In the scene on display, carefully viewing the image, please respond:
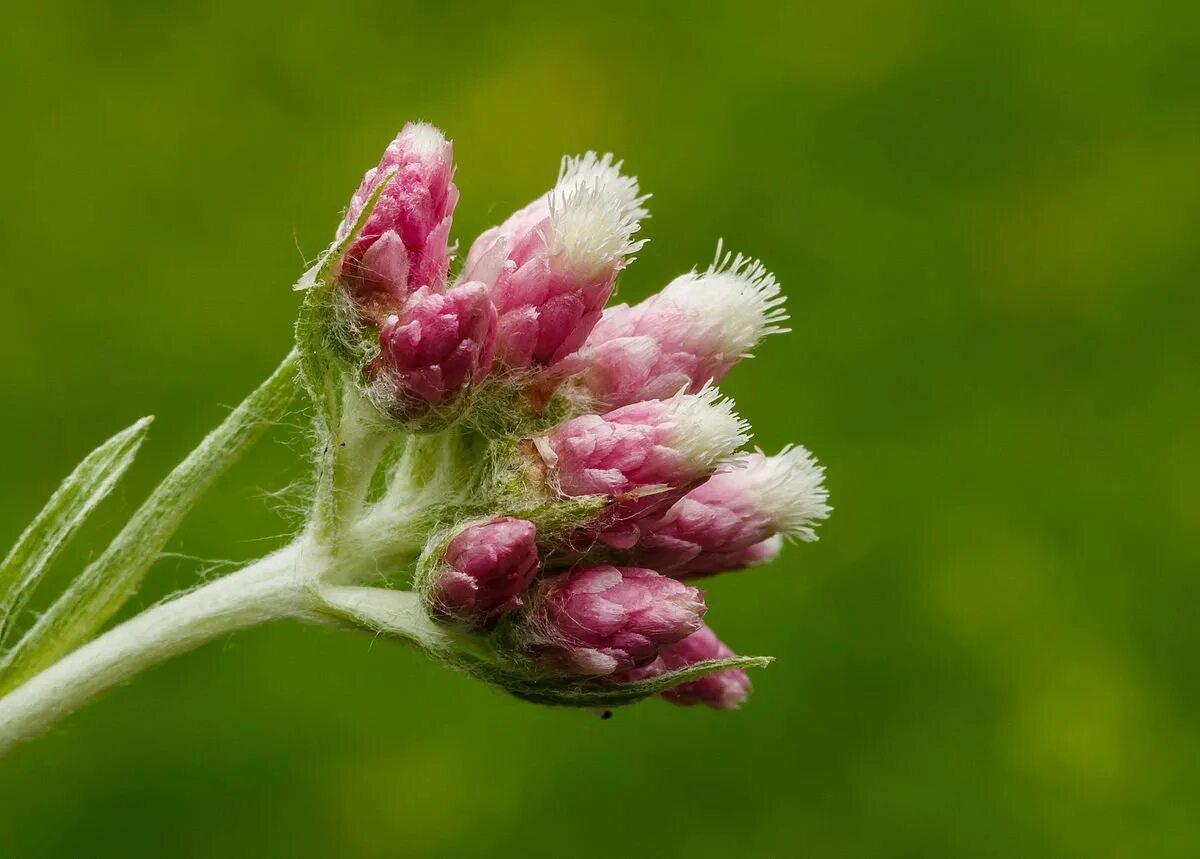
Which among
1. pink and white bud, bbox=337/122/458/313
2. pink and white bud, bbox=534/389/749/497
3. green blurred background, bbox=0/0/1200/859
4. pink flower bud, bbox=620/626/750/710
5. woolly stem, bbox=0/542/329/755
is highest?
green blurred background, bbox=0/0/1200/859

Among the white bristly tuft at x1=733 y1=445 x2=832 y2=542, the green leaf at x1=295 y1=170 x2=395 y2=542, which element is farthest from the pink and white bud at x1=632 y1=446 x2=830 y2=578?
the green leaf at x1=295 y1=170 x2=395 y2=542

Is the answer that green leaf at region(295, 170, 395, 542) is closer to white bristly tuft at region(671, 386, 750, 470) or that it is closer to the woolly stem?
the woolly stem

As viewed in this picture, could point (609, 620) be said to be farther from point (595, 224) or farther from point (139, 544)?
point (139, 544)

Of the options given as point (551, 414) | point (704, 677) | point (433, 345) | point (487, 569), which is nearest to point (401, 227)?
point (433, 345)

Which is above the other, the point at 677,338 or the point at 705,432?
the point at 677,338

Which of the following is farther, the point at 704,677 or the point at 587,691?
the point at 704,677

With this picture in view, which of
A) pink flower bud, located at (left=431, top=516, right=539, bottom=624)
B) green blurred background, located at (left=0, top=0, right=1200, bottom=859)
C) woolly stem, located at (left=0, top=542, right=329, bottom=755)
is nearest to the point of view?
pink flower bud, located at (left=431, top=516, right=539, bottom=624)

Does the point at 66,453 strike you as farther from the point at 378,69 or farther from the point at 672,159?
the point at 672,159

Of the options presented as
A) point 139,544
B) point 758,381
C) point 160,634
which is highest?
point 758,381
